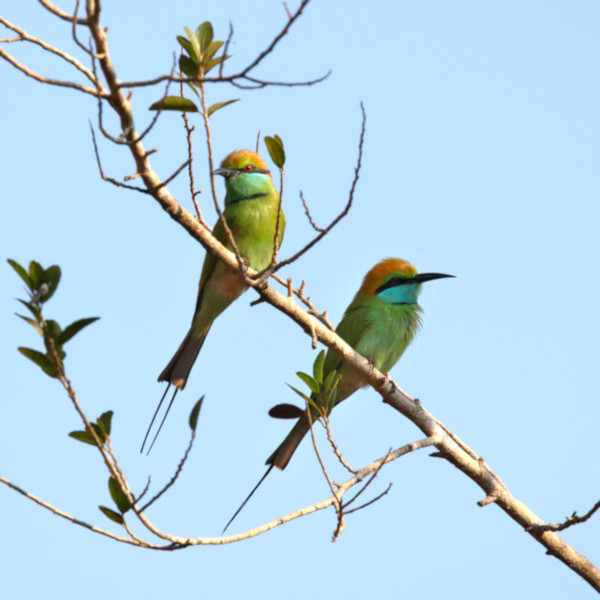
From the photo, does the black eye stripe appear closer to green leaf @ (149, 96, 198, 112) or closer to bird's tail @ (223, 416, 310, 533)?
bird's tail @ (223, 416, 310, 533)

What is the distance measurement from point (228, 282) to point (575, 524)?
173 centimetres

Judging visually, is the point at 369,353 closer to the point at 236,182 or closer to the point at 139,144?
the point at 236,182

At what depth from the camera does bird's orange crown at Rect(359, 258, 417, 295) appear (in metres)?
4.45

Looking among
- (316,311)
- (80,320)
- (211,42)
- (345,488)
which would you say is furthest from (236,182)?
(80,320)

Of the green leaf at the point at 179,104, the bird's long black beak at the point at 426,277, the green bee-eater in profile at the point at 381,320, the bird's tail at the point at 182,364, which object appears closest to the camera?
the green leaf at the point at 179,104

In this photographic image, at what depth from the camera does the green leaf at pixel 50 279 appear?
1.87m

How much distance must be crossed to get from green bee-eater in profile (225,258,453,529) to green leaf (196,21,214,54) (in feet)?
5.65

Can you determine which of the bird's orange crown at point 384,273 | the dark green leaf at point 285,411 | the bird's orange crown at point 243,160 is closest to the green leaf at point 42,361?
the dark green leaf at point 285,411

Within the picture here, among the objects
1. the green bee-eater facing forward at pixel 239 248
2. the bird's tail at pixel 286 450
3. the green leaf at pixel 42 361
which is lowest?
the green leaf at pixel 42 361

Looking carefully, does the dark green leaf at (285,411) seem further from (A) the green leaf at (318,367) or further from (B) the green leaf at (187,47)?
(B) the green leaf at (187,47)

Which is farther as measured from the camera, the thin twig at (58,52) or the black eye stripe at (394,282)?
the black eye stripe at (394,282)

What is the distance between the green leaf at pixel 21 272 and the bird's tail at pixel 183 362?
5.22 feet

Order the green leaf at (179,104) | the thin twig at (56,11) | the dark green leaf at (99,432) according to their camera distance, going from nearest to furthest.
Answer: the thin twig at (56,11) → the dark green leaf at (99,432) → the green leaf at (179,104)

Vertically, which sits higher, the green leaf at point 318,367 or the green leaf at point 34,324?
the green leaf at point 318,367
